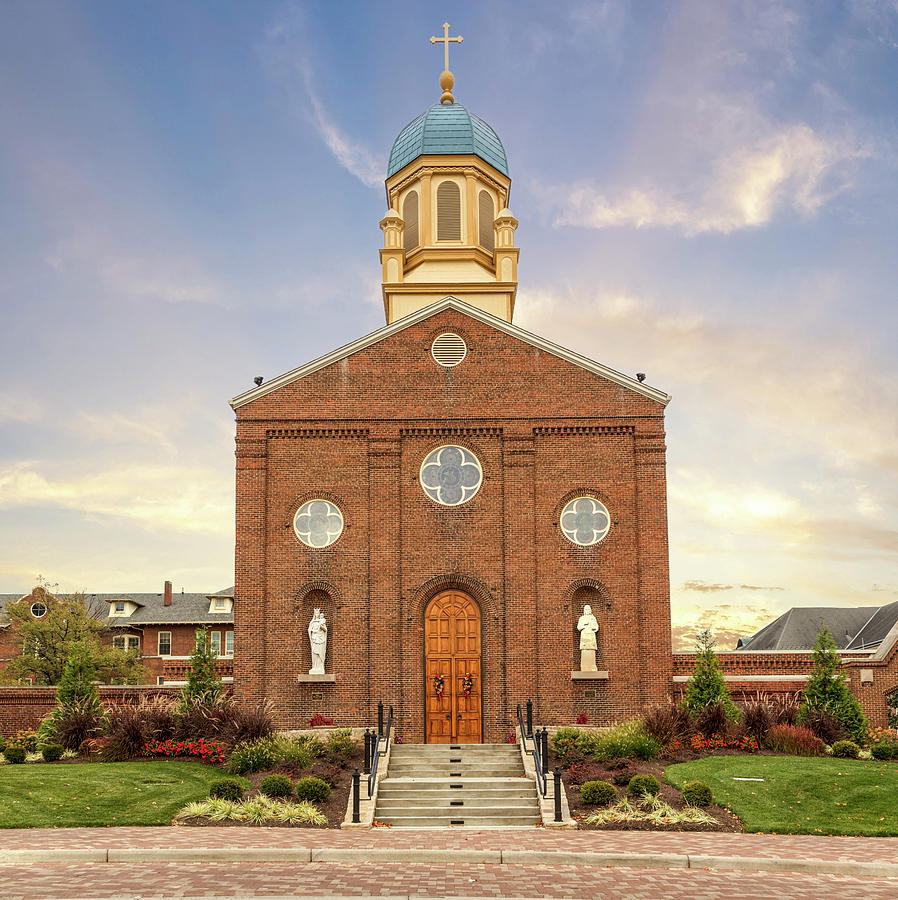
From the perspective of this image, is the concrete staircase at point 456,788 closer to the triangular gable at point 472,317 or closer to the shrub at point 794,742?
the shrub at point 794,742

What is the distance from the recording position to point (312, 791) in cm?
1950

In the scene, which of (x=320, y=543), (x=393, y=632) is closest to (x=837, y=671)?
(x=393, y=632)

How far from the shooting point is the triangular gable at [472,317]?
27719 mm

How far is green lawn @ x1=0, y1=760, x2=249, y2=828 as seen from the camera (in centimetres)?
1728

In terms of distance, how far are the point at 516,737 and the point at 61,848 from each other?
12906 millimetres

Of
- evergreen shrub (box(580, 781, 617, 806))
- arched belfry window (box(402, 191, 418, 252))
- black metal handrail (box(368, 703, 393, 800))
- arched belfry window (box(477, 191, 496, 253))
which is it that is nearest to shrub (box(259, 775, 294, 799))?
black metal handrail (box(368, 703, 393, 800))

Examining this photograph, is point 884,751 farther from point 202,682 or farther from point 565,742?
point 202,682

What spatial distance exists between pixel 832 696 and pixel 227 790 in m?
14.7

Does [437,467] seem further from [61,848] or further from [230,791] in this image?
[61,848]

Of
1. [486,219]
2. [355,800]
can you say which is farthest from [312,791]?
[486,219]

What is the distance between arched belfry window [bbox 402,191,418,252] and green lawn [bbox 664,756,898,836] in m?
20.3

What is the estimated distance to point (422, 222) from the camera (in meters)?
34.8

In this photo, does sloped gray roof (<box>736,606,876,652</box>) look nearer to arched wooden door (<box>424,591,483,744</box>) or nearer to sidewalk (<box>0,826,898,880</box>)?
arched wooden door (<box>424,591,483,744</box>)

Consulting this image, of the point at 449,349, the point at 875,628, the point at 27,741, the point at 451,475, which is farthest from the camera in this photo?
the point at 875,628
